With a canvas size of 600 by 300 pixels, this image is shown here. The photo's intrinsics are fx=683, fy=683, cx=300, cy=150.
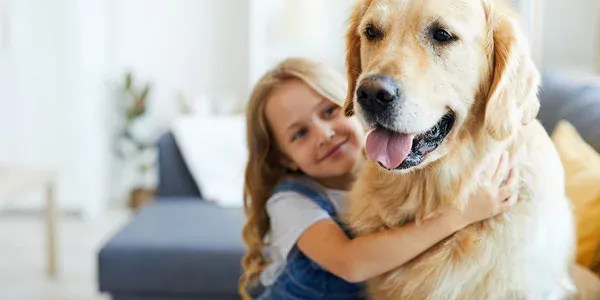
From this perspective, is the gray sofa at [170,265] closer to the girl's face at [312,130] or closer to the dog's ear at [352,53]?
the girl's face at [312,130]

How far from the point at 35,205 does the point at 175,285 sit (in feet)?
7.77

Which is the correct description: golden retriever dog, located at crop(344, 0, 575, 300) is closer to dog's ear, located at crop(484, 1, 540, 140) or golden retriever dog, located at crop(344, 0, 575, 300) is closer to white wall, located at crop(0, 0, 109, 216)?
dog's ear, located at crop(484, 1, 540, 140)

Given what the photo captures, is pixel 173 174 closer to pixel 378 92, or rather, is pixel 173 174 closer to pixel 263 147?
A: pixel 263 147

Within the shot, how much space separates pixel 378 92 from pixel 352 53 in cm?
30

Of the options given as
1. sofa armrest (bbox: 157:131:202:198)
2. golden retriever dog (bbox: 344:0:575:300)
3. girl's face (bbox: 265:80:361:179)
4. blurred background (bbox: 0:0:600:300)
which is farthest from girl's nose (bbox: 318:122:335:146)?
blurred background (bbox: 0:0:600:300)

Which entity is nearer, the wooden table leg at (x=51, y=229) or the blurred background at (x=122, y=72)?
the wooden table leg at (x=51, y=229)

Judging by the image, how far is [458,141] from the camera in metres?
1.18

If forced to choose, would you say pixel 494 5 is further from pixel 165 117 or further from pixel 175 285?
pixel 165 117

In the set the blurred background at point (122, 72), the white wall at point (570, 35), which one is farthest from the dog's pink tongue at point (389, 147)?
the white wall at point (570, 35)

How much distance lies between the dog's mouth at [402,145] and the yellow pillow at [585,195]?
1.73ft

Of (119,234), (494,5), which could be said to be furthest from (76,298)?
(494,5)

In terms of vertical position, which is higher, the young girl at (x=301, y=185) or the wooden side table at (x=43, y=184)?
the young girl at (x=301, y=185)

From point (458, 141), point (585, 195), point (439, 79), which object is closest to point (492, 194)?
point (458, 141)

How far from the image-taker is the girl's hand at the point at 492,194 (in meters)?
1.16
